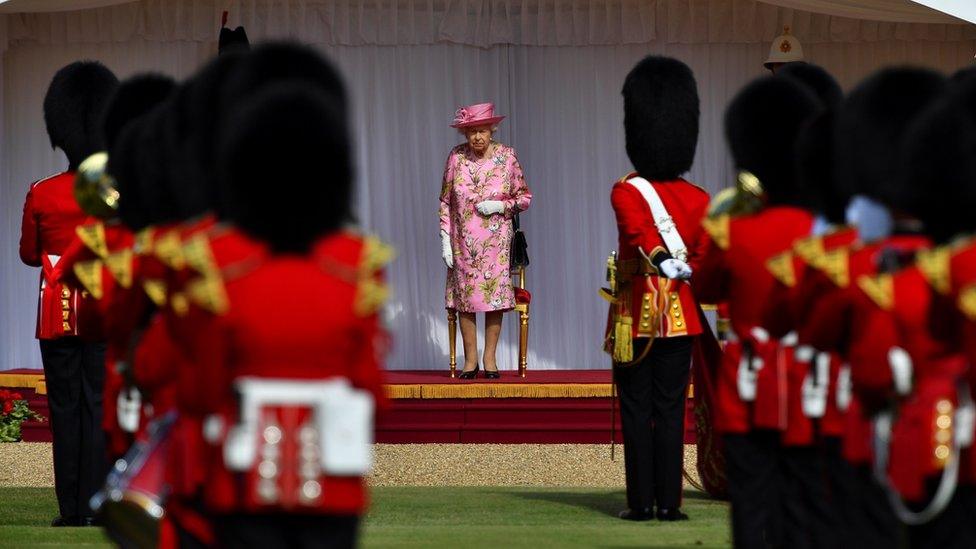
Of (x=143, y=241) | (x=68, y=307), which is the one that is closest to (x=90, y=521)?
(x=68, y=307)

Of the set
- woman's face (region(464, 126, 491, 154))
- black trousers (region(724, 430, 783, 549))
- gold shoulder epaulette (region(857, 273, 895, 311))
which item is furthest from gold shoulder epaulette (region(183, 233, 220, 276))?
woman's face (region(464, 126, 491, 154))

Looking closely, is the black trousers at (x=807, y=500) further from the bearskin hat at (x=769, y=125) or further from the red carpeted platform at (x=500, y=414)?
the red carpeted platform at (x=500, y=414)

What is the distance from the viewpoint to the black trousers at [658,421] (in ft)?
26.2

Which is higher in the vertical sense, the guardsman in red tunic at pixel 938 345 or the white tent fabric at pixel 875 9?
the white tent fabric at pixel 875 9

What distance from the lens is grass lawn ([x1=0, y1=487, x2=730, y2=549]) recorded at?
24.6ft

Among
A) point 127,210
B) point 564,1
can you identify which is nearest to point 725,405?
point 127,210

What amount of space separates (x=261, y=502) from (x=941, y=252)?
163cm

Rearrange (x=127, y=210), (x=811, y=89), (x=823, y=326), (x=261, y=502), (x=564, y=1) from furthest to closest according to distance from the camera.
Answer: (x=564, y=1) → (x=811, y=89) → (x=127, y=210) → (x=823, y=326) → (x=261, y=502)

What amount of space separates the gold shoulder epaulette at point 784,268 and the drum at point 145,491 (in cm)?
175

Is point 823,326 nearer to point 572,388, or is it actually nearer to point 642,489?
point 642,489

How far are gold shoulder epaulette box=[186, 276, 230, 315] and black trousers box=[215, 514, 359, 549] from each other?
0.45 metres

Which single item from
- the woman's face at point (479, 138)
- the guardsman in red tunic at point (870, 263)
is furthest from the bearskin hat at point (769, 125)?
the woman's face at point (479, 138)

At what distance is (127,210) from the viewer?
5.94 m

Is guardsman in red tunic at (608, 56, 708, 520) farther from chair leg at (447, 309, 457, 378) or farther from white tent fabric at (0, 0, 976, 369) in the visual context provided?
white tent fabric at (0, 0, 976, 369)
